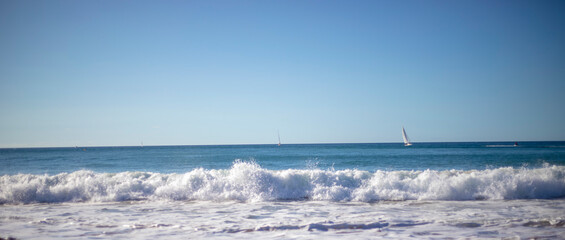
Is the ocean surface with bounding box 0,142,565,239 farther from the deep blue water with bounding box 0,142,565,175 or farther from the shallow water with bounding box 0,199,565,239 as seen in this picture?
the deep blue water with bounding box 0,142,565,175

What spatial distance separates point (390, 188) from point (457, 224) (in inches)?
186

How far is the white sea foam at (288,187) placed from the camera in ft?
37.4

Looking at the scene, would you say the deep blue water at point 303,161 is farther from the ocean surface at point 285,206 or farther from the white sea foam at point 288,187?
the ocean surface at point 285,206

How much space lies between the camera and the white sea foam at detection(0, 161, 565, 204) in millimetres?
11391

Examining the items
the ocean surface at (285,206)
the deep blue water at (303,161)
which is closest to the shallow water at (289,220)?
the ocean surface at (285,206)

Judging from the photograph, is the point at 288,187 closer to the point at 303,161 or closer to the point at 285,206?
the point at 285,206

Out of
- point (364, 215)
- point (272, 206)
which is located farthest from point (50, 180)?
point (364, 215)

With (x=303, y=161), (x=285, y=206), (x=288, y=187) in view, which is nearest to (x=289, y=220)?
(x=285, y=206)

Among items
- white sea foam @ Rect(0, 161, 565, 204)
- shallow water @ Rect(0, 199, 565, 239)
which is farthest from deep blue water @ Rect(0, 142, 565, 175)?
shallow water @ Rect(0, 199, 565, 239)

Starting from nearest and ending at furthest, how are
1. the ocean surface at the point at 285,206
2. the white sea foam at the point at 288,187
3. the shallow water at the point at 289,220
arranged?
the shallow water at the point at 289,220
the ocean surface at the point at 285,206
the white sea foam at the point at 288,187

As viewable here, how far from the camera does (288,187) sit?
12359 millimetres

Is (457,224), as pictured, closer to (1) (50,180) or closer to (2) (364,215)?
(2) (364,215)

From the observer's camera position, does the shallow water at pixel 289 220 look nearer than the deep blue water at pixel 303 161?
Yes

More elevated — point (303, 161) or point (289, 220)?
point (289, 220)
